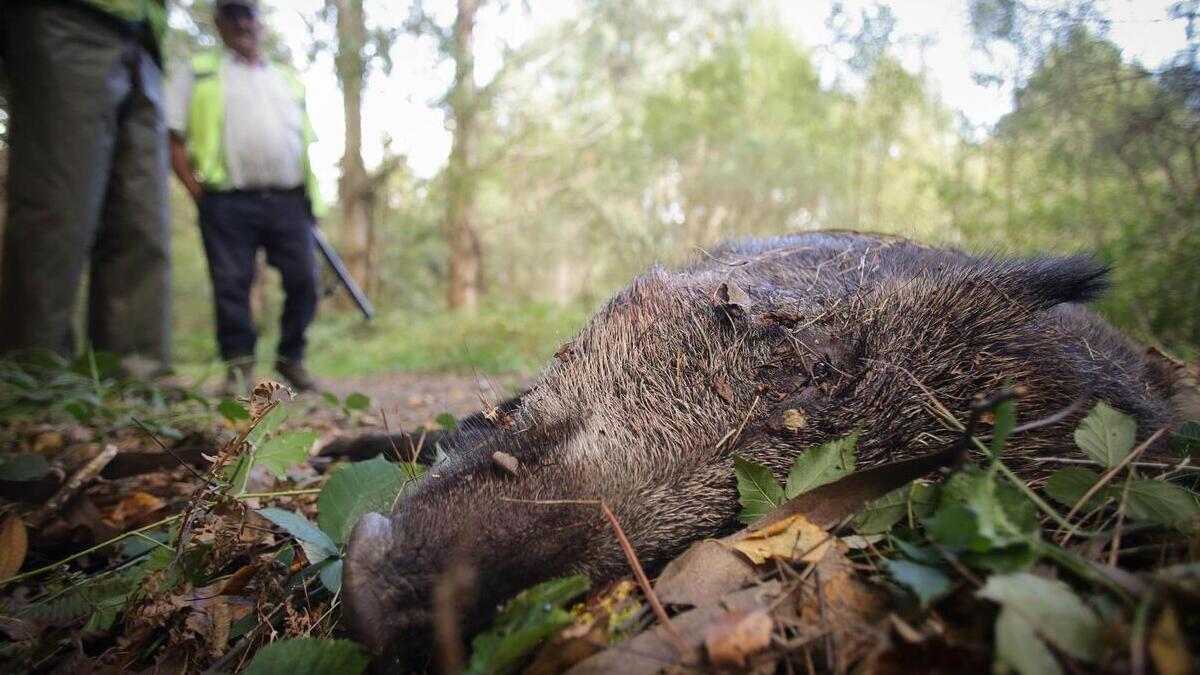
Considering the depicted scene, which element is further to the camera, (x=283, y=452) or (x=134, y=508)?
(x=134, y=508)

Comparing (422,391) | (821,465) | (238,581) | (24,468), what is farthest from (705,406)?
(422,391)

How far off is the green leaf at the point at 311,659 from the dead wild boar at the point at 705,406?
0.03m

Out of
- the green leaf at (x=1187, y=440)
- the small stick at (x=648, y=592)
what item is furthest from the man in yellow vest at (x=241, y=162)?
the green leaf at (x=1187, y=440)

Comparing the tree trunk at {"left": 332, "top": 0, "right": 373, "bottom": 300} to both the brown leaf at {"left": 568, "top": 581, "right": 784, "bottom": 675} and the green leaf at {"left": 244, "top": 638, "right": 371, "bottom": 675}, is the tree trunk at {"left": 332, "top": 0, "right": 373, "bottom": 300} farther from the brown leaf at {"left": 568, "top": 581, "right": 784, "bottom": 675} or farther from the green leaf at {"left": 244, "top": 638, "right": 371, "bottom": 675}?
the brown leaf at {"left": 568, "top": 581, "right": 784, "bottom": 675}

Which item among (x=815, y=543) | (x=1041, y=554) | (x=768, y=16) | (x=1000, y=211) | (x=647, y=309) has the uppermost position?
(x=768, y=16)

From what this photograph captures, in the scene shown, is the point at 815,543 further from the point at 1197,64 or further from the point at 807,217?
the point at 807,217

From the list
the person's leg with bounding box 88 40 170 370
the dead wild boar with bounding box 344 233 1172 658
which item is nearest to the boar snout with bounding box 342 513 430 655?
the dead wild boar with bounding box 344 233 1172 658

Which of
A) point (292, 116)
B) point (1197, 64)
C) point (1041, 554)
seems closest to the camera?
point (1041, 554)

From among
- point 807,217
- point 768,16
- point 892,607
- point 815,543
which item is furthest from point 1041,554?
point 768,16

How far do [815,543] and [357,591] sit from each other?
0.89 metres

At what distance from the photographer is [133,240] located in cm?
430

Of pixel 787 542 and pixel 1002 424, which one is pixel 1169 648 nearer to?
pixel 1002 424

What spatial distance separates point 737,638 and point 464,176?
14718mm

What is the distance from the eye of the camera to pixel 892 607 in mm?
1120
